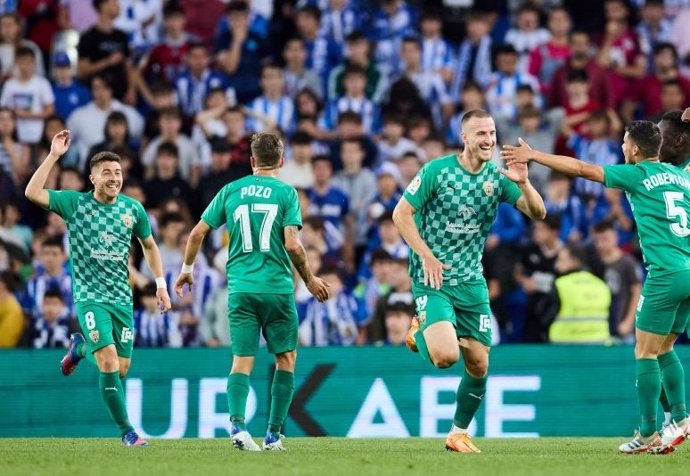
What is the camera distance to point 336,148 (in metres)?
19.7

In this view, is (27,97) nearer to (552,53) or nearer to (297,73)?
(297,73)

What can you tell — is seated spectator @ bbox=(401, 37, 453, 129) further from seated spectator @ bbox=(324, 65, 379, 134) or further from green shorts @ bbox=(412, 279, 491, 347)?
green shorts @ bbox=(412, 279, 491, 347)

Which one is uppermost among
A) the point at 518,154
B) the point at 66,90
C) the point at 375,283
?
the point at 66,90

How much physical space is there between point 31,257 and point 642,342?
375 inches

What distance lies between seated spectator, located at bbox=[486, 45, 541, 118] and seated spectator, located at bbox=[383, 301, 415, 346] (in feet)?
14.8

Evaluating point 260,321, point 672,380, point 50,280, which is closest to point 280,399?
point 260,321

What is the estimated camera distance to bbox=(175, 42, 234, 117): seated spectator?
20.3 m

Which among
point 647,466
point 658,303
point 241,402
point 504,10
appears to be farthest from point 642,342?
point 504,10

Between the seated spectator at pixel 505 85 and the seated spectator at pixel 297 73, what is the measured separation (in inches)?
97.2

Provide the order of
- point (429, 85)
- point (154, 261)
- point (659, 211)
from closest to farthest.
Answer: point (659, 211) → point (154, 261) → point (429, 85)

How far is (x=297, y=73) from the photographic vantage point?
68.1 ft

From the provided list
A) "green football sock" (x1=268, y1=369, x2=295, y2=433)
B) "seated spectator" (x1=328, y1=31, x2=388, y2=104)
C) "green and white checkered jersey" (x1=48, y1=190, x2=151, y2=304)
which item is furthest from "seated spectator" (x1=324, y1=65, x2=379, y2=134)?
"green football sock" (x1=268, y1=369, x2=295, y2=433)

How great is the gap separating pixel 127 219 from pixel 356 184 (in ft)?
22.6

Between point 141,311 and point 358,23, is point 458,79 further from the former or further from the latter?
point 141,311
